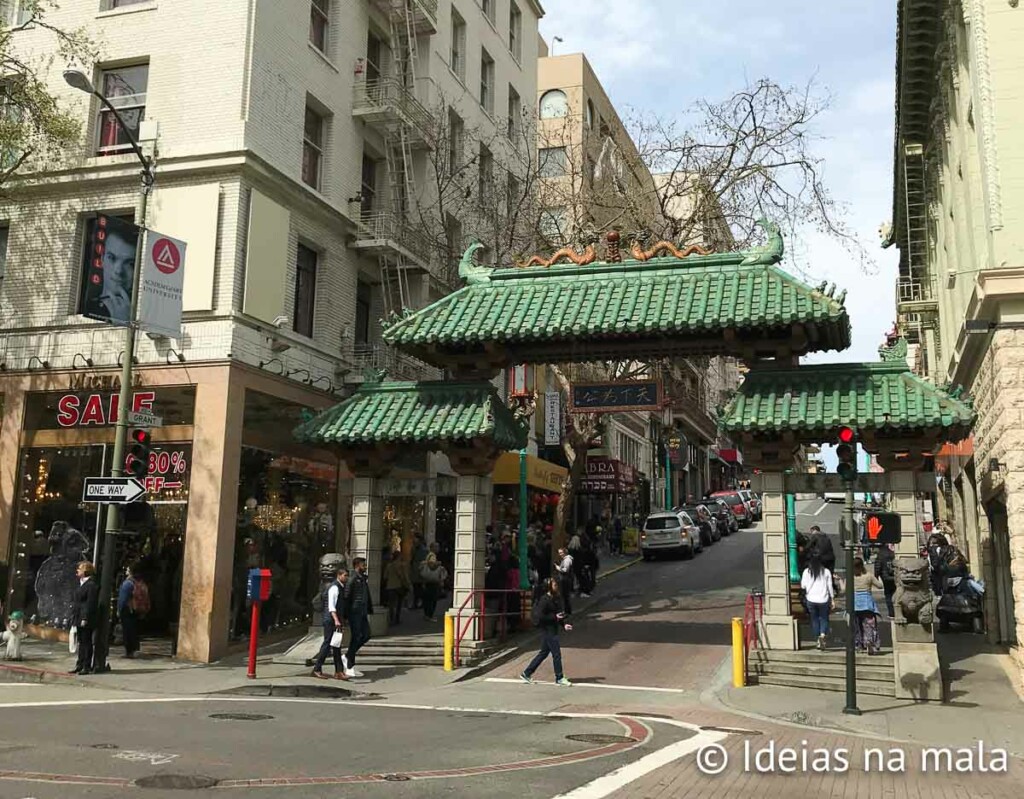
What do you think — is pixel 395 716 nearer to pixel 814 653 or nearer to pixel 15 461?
pixel 814 653

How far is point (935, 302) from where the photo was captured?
26.6 metres

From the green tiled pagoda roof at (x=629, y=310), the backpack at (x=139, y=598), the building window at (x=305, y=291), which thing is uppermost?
the building window at (x=305, y=291)

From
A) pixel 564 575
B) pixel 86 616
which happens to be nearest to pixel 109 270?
pixel 86 616

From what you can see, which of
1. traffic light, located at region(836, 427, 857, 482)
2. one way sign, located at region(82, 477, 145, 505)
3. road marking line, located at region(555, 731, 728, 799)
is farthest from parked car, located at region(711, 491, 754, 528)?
road marking line, located at region(555, 731, 728, 799)

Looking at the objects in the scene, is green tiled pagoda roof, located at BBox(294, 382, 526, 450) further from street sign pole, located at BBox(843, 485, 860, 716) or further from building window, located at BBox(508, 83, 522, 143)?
building window, located at BBox(508, 83, 522, 143)

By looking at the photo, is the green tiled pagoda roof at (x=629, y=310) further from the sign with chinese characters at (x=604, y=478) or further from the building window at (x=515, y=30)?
the sign with chinese characters at (x=604, y=478)

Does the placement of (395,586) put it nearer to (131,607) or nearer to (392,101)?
(131,607)

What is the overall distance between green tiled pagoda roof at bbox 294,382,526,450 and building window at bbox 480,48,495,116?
640 inches

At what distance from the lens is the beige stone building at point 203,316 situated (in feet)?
60.6

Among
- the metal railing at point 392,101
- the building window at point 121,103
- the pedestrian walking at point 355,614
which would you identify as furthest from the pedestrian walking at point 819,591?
the building window at point 121,103

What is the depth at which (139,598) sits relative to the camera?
1741 centimetres

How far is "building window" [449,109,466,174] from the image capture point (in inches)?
1102

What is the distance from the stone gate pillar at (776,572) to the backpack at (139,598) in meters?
11.5

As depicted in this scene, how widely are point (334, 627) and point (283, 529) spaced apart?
556cm
